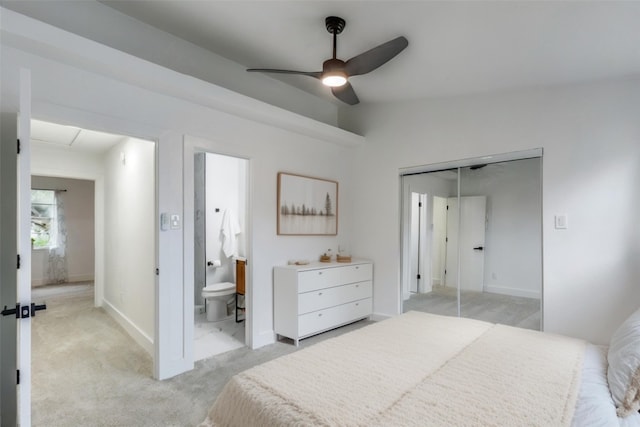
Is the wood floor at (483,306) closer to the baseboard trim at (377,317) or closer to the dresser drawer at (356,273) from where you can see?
the baseboard trim at (377,317)

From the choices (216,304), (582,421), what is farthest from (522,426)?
(216,304)

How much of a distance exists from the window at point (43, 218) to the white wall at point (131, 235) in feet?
10.2

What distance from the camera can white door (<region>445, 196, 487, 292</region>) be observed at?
3695 mm

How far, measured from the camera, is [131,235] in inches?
157

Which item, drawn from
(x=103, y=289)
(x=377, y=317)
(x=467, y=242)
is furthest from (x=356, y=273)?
(x=103, y=289)

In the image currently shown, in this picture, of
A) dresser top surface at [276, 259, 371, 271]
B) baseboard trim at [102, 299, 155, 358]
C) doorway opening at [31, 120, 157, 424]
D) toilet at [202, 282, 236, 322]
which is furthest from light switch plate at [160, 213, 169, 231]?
toilet at [202, 282, 236, 322]

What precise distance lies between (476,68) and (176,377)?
152 inches

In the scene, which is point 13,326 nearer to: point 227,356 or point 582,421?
point 227,356

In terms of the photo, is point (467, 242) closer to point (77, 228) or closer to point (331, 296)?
point (331, 296)

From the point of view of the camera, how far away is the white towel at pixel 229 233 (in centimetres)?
507

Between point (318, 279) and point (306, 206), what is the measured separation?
3.12ft

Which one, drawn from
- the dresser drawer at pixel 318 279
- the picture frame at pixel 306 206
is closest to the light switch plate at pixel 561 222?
the dresser drawer at pixel 318 279

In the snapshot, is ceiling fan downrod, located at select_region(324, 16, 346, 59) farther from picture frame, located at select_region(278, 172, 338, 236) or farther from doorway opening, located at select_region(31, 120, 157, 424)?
doorway opening, located at select_region(31, 120, 157, 424)

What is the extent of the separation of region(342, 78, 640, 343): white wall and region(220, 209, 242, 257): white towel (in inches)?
128
